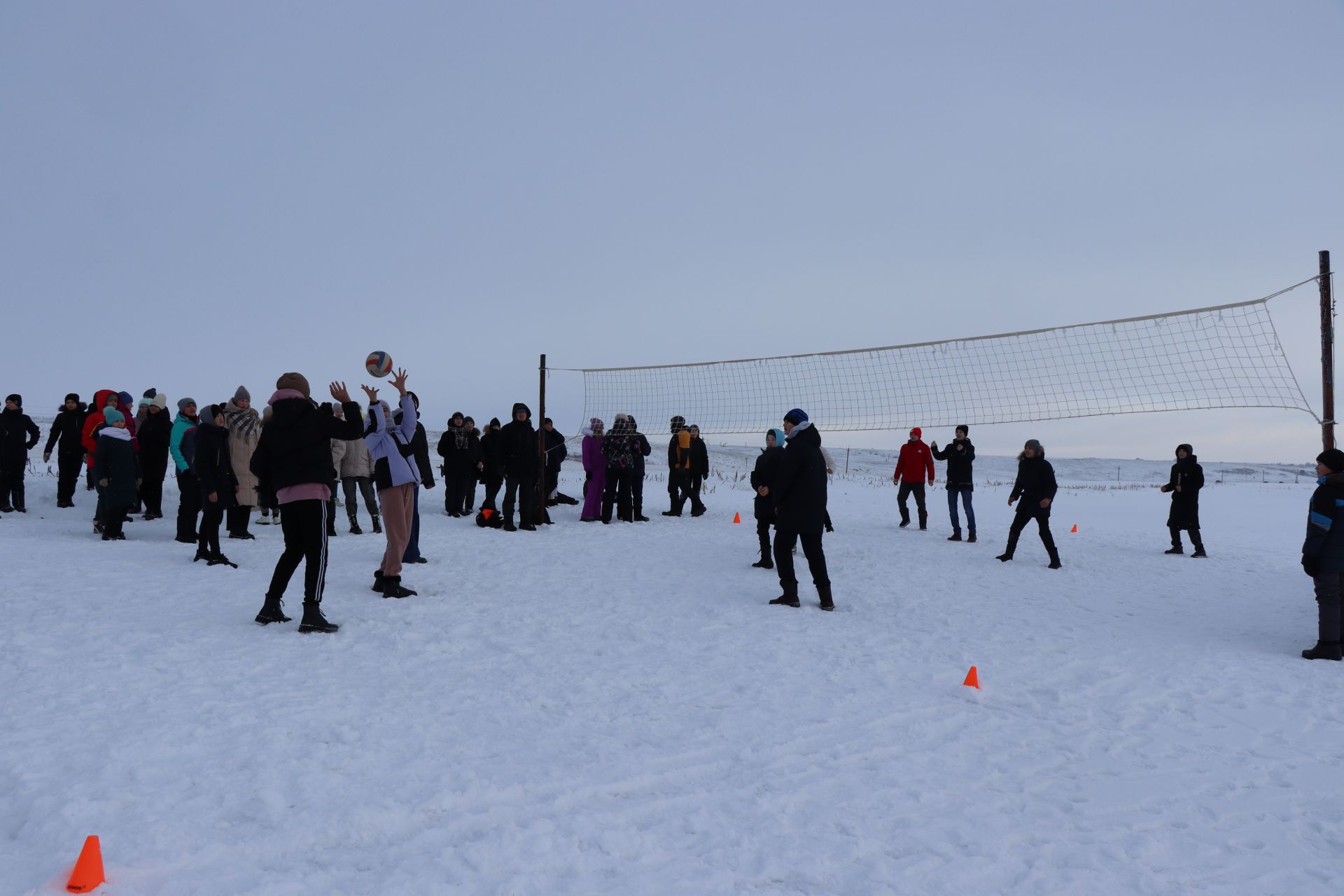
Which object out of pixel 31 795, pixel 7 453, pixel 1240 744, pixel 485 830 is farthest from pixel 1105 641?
pixel 7 453

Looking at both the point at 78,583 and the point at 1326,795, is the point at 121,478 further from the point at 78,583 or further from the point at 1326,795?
the point at 1326,795

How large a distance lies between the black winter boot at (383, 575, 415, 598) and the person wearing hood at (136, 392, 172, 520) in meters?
6.00

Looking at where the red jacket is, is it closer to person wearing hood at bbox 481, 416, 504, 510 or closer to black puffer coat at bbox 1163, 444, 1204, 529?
black puffer coat at bbox 1163, 444, 1204, 529

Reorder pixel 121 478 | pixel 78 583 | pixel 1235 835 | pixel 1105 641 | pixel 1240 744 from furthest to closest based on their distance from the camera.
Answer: pixel 121 478, pixel 78 583, pixel 1105 641, pixel 1240 744, pixel 1235 835

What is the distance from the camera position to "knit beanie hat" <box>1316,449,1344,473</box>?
5.98 m

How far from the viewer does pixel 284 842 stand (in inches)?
116

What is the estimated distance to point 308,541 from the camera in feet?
18.7

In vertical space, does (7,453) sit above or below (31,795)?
above

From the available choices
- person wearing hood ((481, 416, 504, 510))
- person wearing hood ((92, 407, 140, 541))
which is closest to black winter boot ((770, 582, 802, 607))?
person wearing hood ((481, 416, 504, 510))

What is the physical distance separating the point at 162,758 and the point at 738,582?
5.66m

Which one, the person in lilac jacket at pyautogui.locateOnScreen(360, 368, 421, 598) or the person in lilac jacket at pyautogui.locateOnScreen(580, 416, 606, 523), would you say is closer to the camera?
the person in lilac jacket at pyautogui.locateOnScreen(360, 368, 421, 598)

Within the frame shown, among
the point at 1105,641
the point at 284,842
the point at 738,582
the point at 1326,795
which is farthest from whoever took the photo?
the point at 738,582

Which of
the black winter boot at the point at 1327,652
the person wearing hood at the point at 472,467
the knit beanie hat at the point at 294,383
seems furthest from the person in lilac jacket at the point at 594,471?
the black winter boot at the point at 1327,652

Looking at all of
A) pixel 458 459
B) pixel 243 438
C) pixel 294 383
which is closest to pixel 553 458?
pixel 458 459
